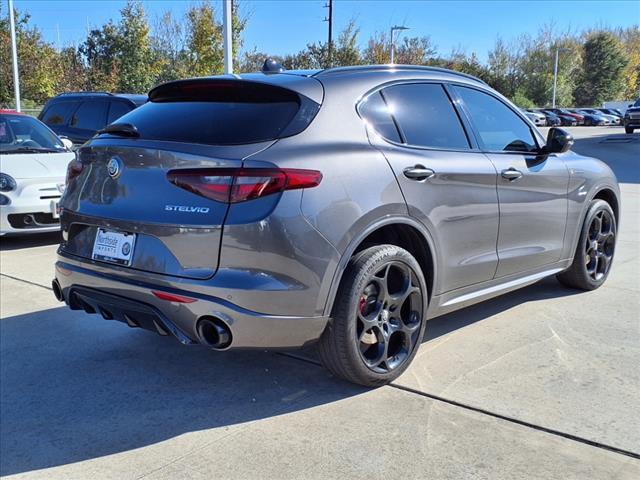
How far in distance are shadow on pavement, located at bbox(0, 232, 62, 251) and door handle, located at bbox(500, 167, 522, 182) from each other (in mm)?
5906

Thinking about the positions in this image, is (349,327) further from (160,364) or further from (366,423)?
(160,364)

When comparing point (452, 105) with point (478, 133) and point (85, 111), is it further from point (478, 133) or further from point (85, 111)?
point (85, 111)

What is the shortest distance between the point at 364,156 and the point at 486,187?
1113 mm

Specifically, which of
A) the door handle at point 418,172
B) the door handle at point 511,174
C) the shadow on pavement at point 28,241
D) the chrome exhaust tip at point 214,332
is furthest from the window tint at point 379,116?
the shadow on pavement at point 28,241

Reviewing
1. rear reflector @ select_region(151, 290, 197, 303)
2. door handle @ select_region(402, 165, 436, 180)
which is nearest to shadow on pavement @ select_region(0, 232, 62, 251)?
rear reflector @ select_region(151, 290, 197, 303)

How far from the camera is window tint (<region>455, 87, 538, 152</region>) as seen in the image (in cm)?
425

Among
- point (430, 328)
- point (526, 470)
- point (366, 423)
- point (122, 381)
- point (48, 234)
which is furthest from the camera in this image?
point (48, 234)

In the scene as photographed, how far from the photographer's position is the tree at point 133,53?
32344 millimetres

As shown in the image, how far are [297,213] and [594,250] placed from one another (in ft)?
11.4

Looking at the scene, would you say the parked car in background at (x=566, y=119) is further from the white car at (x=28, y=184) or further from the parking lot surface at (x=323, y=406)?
the parking lot surface at (x=323, y=406)

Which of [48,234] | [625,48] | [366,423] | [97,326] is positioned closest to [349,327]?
[366,423]

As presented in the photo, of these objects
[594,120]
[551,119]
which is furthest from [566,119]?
[551,119]

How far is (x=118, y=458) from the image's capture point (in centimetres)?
290

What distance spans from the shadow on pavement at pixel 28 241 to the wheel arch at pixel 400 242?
570 cm
